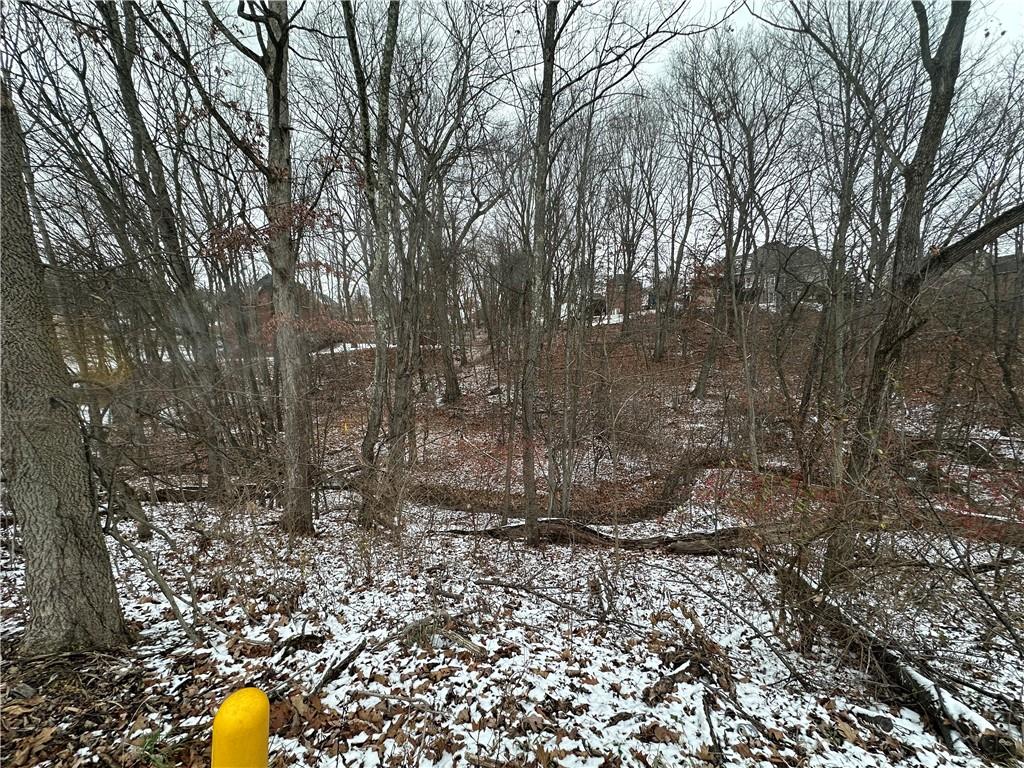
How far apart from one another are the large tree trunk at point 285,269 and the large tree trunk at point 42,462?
2.66 meters

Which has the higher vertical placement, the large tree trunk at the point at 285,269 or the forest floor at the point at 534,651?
the large tree trunk at the point at 285,269

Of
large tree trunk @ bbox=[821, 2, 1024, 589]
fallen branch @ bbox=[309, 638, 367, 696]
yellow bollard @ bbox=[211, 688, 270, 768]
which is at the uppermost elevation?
large tree trunk @ bbox=[821, 2, 1024, 589]

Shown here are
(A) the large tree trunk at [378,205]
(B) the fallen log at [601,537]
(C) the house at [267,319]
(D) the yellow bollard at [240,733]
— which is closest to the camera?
(D) the yellow bollard at [240,733]

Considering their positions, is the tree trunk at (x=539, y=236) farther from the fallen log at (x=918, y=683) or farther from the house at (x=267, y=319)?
the house at (x=267, y=319)

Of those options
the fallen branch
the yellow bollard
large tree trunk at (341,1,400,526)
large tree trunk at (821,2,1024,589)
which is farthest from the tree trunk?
the yellow bollard

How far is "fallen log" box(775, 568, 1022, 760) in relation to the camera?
8.55 ft

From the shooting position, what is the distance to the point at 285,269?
5.57 m

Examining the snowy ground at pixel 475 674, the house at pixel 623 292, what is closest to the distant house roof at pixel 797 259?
the house at pixel 623 292

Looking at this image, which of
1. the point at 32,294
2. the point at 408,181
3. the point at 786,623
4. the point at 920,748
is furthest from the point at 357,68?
the point at 920,748

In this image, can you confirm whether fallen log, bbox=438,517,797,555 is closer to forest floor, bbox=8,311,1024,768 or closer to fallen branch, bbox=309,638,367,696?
forest floor, bbox=8,311,1024,768

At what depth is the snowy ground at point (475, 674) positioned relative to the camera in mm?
2447

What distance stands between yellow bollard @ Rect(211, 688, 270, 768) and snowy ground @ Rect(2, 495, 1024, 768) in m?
1.46

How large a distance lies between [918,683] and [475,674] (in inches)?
133

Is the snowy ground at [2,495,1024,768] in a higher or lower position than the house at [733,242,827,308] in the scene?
lower
